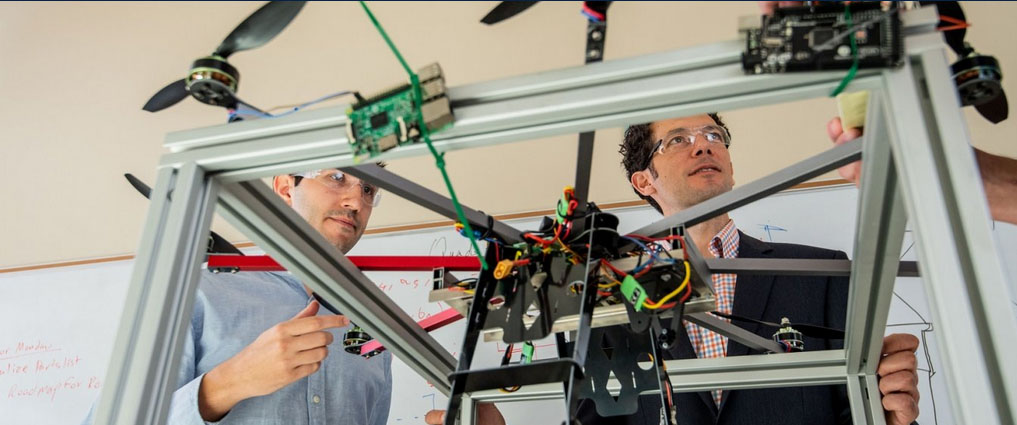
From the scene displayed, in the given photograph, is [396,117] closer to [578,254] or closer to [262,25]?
[262,25]

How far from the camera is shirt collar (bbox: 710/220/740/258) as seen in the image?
1954 millimetres

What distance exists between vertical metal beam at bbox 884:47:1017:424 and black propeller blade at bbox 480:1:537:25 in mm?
408

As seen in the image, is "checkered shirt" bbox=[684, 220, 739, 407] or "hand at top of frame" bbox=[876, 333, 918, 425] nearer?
"hand at top of frame" bbox=[876, 333, 918, 425]

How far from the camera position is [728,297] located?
187cm

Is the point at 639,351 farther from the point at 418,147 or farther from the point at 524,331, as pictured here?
the point at 418,147

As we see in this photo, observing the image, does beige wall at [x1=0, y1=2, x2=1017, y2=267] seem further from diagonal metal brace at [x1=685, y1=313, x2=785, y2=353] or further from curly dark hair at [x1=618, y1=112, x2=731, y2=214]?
diagonal metal brace at [x1=685, y1=313, x2=785, y2=353]

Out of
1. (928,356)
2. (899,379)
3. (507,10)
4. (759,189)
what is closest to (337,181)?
(507,10)

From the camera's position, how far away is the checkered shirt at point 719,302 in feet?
5.90

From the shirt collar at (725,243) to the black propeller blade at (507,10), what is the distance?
1.15 m

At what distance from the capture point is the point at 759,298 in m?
1.78

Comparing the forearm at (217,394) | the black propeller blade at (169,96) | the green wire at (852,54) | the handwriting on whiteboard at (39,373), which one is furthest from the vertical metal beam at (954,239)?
the handwriting on whiteboard at (39,373)

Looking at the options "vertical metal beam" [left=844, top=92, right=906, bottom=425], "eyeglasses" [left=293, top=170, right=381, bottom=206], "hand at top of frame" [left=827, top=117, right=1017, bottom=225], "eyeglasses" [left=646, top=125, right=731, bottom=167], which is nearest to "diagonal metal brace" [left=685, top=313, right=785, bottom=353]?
"vertical metal beam" [left=844, top=92, right=906, bottom=425]

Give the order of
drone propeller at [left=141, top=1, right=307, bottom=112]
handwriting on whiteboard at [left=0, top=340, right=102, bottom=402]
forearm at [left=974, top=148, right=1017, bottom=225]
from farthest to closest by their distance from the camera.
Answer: handwriting on whiteboard at [left=0, top=340, right=102, bottom=402] < forearm at [left=974, top=148, right=1017, bottom=225] < drone propeller at [left=141, top=1, right=307, bottom=112]

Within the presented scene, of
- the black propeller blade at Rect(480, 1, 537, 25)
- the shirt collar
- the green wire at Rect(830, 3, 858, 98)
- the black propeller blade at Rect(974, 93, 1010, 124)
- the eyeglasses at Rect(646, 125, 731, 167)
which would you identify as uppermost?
the eyeglasses at Rect(646, 125, 731, 167)
